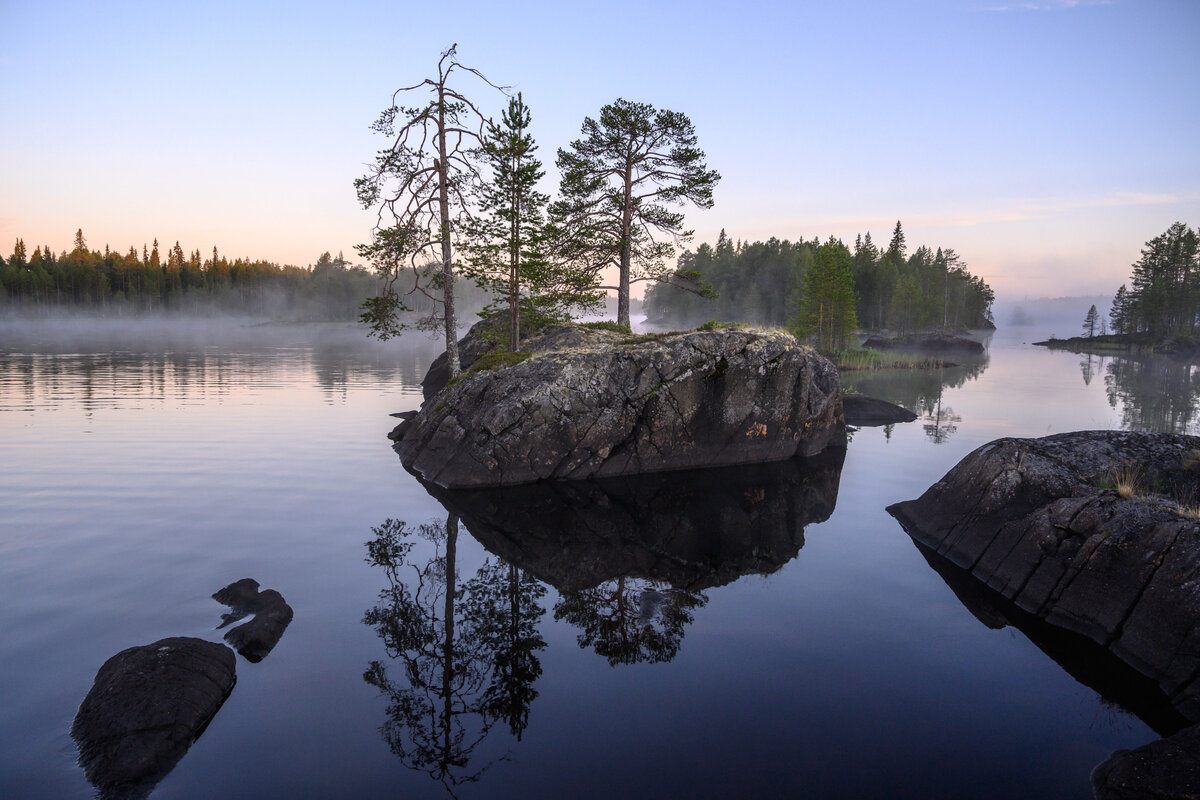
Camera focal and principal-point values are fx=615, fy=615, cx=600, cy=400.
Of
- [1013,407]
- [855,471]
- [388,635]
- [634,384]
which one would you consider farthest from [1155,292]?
[388,635]

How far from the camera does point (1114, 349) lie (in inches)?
3890

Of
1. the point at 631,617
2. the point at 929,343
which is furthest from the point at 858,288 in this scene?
the point at 631,617

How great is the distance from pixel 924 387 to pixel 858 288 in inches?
2438

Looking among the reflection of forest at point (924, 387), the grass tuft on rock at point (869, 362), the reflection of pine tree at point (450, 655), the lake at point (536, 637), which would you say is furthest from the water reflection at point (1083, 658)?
the grass tuft on rock at point (869, 362)

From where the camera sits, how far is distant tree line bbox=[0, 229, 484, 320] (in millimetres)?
134625

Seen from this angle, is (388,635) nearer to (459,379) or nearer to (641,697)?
(641,697)

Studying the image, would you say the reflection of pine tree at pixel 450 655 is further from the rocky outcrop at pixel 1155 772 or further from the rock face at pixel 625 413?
the rocky outcrop at pixel 1155 772

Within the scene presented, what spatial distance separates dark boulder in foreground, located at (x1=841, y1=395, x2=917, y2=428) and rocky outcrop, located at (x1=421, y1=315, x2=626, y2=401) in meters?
13.9

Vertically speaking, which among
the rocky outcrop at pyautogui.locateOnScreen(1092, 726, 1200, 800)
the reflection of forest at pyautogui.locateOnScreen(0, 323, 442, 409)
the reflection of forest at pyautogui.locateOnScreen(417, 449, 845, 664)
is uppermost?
the reflection of forest at pyautogui.locateOnScreen(0, 323, 442, 409)

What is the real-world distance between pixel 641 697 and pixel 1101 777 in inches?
209

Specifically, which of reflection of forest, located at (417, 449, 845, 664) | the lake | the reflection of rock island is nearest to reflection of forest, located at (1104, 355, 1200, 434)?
the reflection of rock island

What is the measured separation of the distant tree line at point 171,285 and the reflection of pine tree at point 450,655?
14557 centimetres

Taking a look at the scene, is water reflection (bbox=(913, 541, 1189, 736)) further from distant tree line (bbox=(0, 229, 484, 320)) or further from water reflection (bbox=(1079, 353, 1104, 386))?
distant tree line (bbox=(0, 229, 484, 320))

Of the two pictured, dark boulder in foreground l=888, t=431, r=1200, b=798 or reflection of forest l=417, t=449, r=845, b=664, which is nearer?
dark boulder in foreground l=888, t=431, r=1200, b=798
